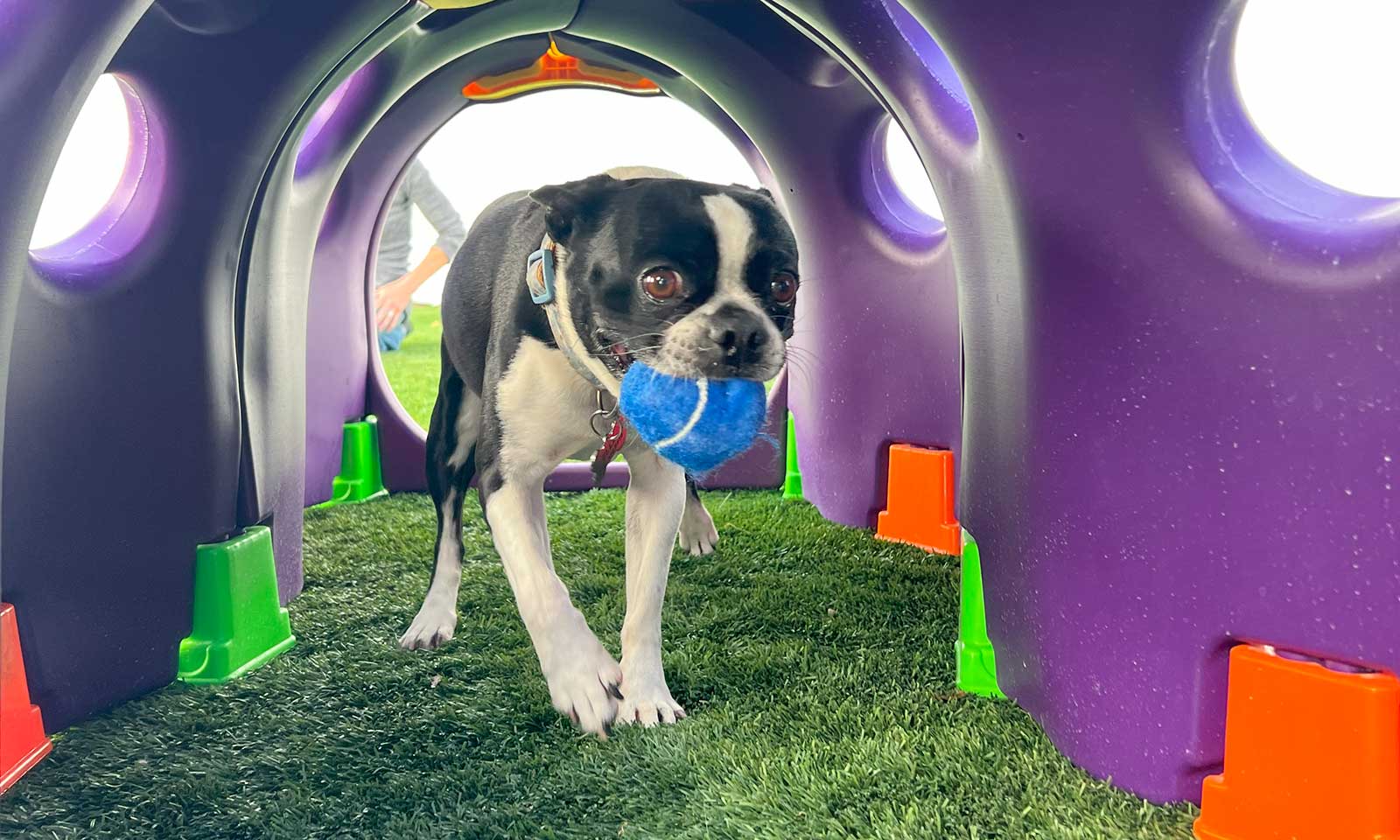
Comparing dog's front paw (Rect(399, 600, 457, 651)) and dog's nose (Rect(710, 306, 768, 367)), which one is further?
dog's front paw (Rect(399, 600, 457, 651))

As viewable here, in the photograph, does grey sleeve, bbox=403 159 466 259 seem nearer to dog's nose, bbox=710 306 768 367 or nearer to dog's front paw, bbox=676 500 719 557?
dog's front paw, bbox=676 500 719 557

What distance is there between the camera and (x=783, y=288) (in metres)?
1.97

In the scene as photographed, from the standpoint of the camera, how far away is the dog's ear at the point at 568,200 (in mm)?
1991

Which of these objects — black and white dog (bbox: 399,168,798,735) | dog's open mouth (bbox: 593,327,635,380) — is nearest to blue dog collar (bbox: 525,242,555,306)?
black and white dog (bbox: 399,168,798,735)

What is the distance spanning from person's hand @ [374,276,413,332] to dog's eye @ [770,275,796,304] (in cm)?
534

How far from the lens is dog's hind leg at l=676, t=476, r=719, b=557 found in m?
3.14

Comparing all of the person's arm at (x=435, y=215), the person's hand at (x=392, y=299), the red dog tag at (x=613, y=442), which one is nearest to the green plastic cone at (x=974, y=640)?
the red dog tag at (x=613, y=442)

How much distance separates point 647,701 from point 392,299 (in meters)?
5.77

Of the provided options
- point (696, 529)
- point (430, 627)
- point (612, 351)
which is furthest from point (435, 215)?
point (612, 351)

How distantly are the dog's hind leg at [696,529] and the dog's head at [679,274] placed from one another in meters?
1.25

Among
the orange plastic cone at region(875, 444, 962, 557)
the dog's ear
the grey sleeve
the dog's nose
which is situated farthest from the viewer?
the grey sleeve

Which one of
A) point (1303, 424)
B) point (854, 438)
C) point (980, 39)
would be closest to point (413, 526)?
→ point (854, 438)

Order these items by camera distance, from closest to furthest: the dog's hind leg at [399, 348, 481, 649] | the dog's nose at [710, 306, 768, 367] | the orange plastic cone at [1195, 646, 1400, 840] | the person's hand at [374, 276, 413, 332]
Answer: the orange plastic cone at [1195, 646, 1400, 840], the dog's nose at [710, 306, 768, 367], the dog's hind leg at [399, 348, 481, 649], the person's hand at [374, 276, 413, 332]

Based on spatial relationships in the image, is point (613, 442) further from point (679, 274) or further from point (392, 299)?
point (392, 299)
